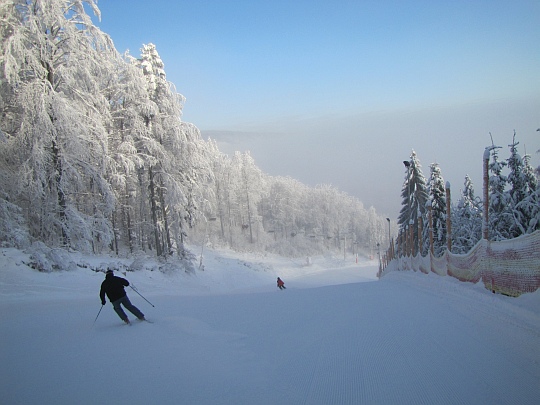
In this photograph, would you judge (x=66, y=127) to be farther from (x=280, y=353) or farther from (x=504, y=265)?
(x=504, y=265)

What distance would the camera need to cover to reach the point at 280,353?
6059 millimetres

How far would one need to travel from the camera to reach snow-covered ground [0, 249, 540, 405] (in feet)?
14.7

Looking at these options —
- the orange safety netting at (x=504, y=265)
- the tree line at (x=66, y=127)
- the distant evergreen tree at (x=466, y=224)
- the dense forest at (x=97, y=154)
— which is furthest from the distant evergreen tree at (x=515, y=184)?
the tree line at (x=66, y=127)

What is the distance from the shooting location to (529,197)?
80.9 ft

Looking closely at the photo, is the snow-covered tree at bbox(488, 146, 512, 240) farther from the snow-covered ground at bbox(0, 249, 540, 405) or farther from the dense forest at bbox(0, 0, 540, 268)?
the snow-covered ground at bbox(0, 249, 540, 405)

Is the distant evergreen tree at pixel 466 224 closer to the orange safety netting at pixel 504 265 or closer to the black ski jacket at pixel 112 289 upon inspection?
the orange safety netting at pixel 504 265

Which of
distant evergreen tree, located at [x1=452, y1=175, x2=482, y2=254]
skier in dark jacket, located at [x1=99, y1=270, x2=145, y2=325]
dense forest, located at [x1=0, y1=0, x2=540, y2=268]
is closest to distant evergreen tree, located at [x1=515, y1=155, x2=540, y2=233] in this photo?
dense forest, located at [x1=0, y1=0, x2=540, y2=268]

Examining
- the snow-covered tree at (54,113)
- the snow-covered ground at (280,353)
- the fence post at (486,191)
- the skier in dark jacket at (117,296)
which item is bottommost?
the snow-covered ground at (280,353)

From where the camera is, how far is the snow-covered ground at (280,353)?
177 inches

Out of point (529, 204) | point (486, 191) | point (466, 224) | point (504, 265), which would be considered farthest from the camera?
point (466, 224)

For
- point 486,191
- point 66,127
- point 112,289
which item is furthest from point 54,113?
point 486,191

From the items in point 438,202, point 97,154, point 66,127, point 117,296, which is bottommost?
point 117,296

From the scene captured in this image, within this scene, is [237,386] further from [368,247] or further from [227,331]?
[368,247]

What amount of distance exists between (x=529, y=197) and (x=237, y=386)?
88.8 feet
